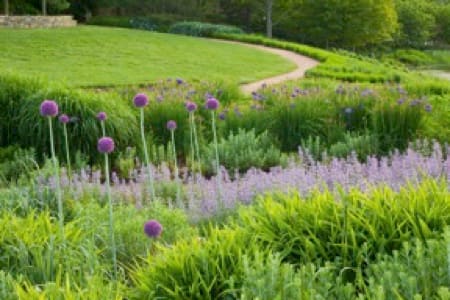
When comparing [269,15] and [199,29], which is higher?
[269,15]

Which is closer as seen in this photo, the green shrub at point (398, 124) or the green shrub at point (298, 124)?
the green shrub at point (398, 124)

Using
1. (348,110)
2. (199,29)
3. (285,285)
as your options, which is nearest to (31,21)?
(199,29)

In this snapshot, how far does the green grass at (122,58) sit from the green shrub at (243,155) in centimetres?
764

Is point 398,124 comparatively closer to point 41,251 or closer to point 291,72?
point 41,251

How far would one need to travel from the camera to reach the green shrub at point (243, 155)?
634 cm

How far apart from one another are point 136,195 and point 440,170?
2244 millimetres

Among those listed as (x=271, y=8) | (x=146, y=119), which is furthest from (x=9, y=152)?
(x=271, y=8)

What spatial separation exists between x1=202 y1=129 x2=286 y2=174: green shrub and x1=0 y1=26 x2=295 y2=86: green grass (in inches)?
301

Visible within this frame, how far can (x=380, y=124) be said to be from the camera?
6.89 m

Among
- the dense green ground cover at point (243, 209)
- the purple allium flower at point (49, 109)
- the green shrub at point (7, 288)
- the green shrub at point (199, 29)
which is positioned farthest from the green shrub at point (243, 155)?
the green shrub at point (199, 29)

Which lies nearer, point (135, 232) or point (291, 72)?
point (135, 232)

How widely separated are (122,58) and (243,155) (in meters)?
13.9

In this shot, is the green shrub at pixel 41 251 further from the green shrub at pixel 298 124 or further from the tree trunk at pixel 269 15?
the tree trunk at pixel 269 15

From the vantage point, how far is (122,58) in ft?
64.4
